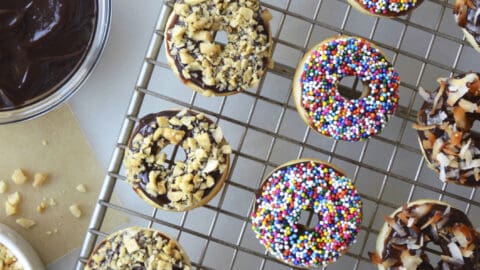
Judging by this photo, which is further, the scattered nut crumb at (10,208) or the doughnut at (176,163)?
the scattered nut crumb at (10,208)

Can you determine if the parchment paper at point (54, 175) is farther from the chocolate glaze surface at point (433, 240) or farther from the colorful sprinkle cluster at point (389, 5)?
the colorful sprinkle cluster at point (389, 5)

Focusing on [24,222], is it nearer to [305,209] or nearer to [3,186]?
[3,186]

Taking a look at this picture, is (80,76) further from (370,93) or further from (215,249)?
(370,93)

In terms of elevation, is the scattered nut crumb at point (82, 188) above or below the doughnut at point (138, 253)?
above

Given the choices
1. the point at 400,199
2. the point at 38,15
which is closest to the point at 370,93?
the point at 400,199

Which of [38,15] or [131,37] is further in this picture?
[131,37]

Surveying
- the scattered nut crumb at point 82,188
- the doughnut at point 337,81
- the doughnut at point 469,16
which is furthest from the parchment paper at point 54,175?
the doughnut at point 469,16

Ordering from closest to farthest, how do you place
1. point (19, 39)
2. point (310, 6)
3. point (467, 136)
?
point (467, 136)
point (19, 39)
point (310, 6)
